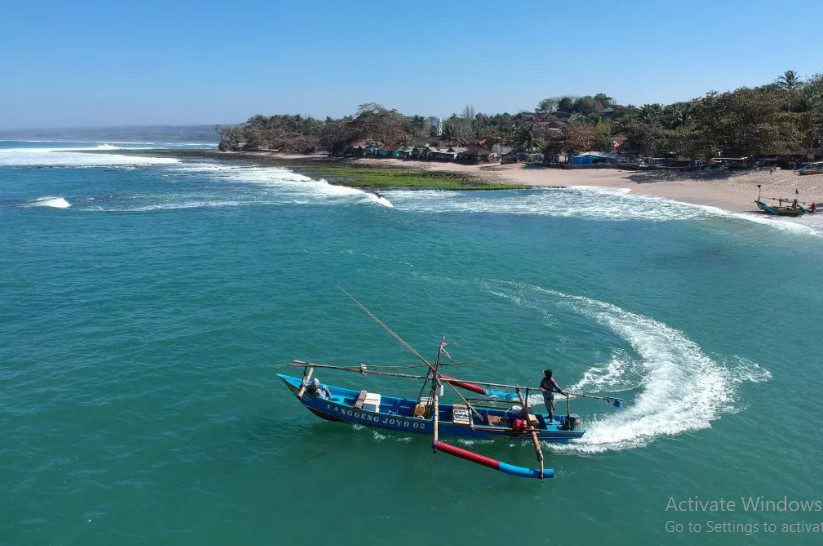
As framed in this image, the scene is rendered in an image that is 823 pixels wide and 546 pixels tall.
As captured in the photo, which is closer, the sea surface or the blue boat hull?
the sea surface

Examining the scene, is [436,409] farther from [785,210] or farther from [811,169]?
[811,169]

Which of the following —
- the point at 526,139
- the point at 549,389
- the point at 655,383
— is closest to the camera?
the point at 549,389

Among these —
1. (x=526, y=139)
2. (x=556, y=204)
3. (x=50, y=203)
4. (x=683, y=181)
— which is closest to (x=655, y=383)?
(x=556, y=204)

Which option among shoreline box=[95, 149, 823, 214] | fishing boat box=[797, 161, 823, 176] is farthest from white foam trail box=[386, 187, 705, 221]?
fishing boat box=[797, 161, 823, 176]

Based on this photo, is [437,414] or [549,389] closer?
[437,414]

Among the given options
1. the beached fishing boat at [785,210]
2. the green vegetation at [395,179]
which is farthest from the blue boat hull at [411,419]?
the green vegetation at [395,179]

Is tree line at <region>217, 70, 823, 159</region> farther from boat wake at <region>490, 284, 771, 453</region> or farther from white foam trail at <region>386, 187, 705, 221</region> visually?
boat wake at <region>490, 284, 771, 453</region>
